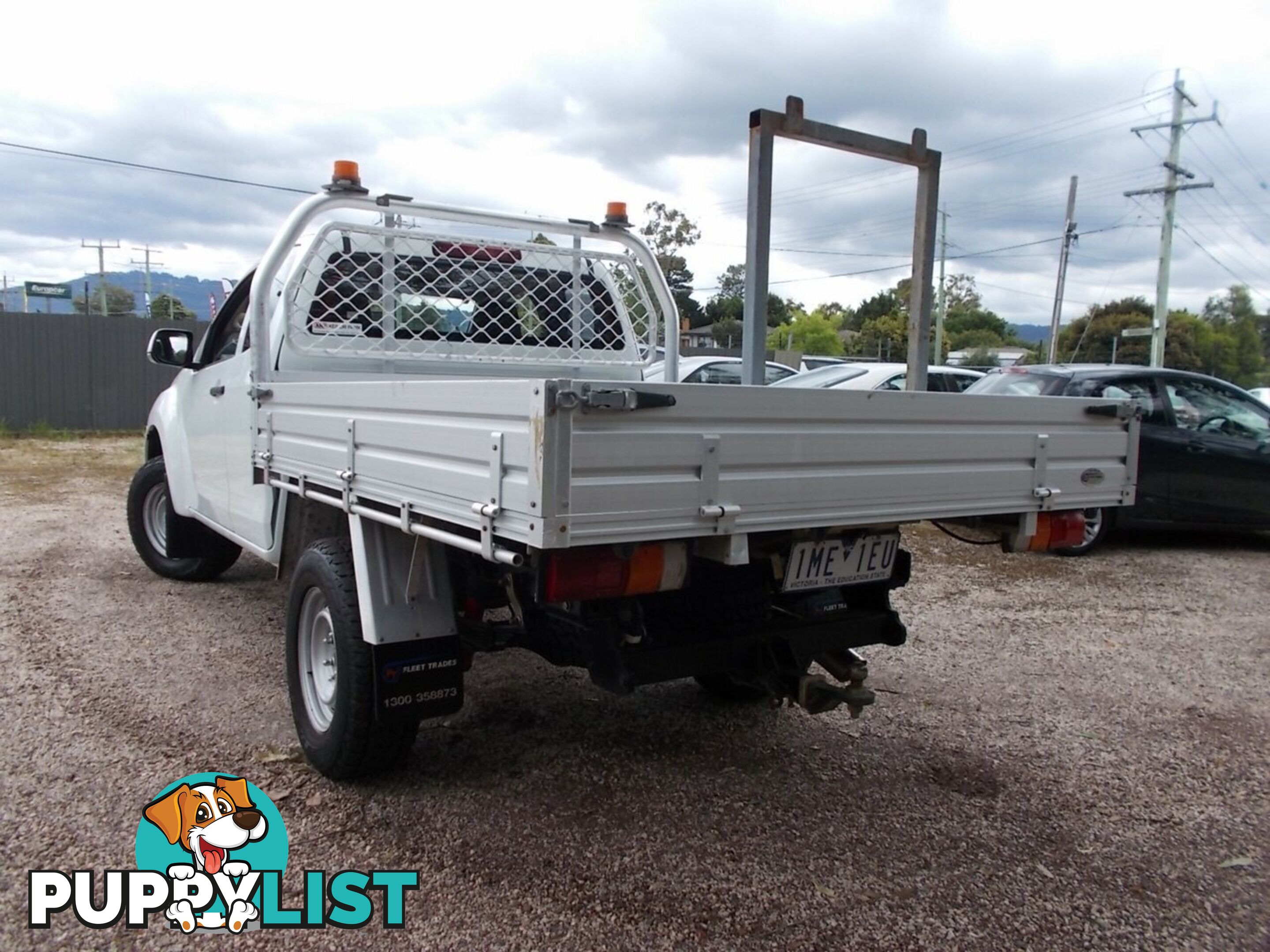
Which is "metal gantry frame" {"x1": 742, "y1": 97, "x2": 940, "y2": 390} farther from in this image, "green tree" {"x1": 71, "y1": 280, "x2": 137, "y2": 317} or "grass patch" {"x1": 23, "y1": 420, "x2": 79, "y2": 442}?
"green tree" {"x1": 71, "y1": 280, "x2": 137, "y2": 317}

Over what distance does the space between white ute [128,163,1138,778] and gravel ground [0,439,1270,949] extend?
1.24 feet

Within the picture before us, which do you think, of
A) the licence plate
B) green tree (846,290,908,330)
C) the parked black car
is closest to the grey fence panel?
the parked black car

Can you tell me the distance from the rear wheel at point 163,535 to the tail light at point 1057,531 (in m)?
4.99

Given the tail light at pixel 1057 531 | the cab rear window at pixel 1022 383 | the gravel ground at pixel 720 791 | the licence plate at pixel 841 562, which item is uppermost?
the cab rear window at pixel 1022 383

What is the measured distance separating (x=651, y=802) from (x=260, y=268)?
2.82 metres

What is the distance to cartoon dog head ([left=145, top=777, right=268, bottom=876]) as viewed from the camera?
2.96m

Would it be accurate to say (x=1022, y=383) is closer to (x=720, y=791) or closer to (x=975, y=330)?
(x=720, y=791)

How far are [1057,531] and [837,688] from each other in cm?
99

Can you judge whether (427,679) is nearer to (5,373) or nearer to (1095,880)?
(1095,880)

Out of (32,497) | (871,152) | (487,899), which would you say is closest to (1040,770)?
(487,899)

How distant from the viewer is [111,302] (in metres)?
30.6

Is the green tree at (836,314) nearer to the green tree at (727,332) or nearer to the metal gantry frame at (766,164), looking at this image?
the green tree at (727,332)

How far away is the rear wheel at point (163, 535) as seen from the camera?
244 inches

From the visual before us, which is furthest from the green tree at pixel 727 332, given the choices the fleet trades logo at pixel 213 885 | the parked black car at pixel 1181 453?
the fleet trades logo at pixel 213 885
